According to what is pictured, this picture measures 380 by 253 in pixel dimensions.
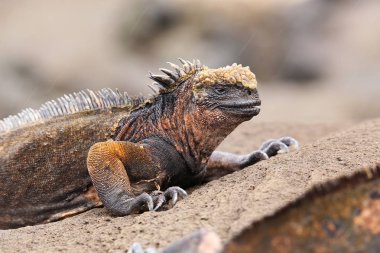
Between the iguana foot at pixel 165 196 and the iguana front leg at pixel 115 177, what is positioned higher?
the iguana front leg at pixel 115 177

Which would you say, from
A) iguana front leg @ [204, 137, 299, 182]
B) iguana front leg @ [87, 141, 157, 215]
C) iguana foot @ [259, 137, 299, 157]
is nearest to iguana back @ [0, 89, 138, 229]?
iguana front leg @ [87, 141, 157, 215]

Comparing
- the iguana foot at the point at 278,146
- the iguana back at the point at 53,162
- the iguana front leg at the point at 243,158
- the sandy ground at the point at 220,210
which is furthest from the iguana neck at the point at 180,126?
the iguana foot at the point at 278,146

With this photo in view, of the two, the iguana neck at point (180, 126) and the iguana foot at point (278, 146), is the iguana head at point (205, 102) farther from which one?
the iguana foot at point (278, 146)

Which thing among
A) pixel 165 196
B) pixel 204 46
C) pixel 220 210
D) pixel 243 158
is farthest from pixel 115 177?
pixel 204 46

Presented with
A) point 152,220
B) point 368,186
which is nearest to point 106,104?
point 152,220

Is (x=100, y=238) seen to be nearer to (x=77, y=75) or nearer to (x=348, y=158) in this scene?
(x=348, y=158)

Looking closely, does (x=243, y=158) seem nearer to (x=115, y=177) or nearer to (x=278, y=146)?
(x=278, y=146)
